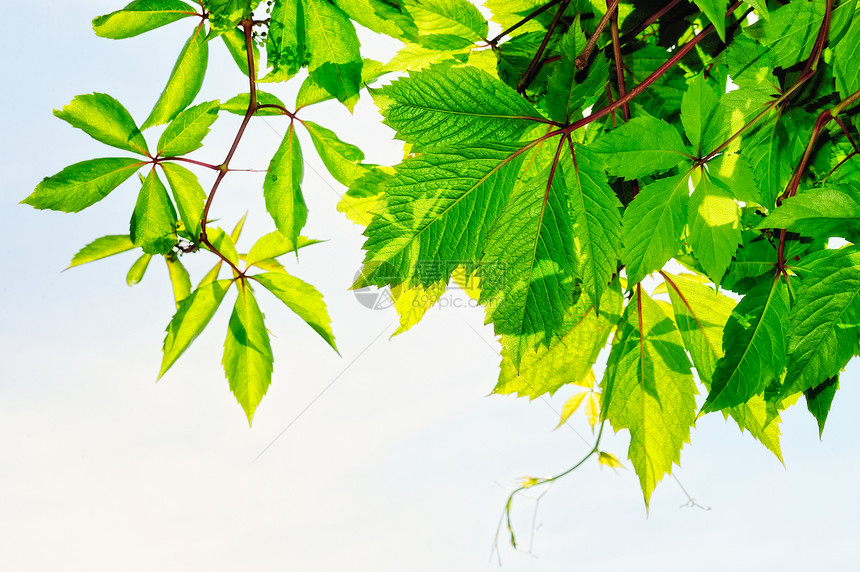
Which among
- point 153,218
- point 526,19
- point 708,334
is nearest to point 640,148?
point 526,19

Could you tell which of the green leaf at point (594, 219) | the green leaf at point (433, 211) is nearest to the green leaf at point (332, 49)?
the green leaf at point (433, 211)

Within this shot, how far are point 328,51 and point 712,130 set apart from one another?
0.35 meters

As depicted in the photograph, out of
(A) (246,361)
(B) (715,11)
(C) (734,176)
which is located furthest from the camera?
(A) (246,361)

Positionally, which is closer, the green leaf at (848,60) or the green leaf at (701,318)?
the green leaf at (848,60)

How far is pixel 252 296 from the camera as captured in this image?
0.73 meters

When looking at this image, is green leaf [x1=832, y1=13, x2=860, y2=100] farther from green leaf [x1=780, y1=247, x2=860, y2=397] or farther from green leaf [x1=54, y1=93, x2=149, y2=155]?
green leaf [x1=54, y1=93, x2=149, y2=155]

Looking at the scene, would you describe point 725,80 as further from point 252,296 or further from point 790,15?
point 252,296

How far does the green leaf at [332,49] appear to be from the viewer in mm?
536

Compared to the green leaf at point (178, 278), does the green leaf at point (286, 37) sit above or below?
above

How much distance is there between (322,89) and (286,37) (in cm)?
7

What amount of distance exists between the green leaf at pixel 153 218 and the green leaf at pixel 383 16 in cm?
28

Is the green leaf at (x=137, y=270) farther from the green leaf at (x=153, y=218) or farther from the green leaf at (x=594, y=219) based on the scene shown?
the green leaf at (x=594, y=219)

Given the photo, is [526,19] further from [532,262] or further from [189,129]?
[189,129]

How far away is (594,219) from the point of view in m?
0.50
